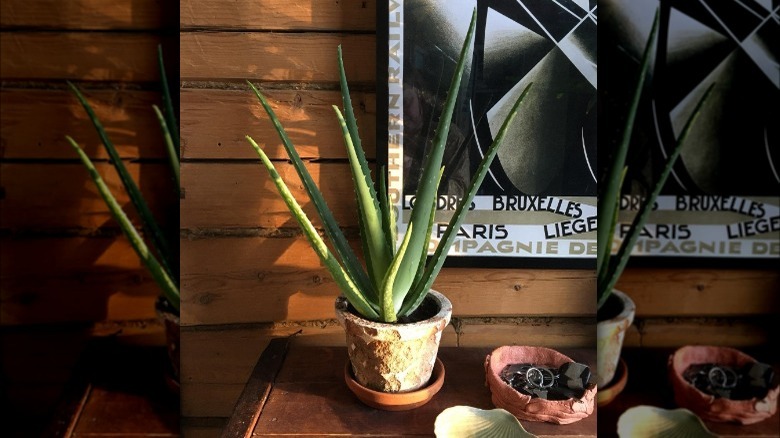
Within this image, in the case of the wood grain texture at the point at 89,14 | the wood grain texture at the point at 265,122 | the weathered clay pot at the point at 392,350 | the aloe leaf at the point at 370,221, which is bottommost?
the weathered clay pot at the point at 392,350

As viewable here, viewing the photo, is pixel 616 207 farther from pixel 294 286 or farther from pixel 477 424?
pixel 294 286

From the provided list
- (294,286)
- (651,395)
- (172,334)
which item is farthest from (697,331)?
(172,334)

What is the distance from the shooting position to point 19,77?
3.83 feet

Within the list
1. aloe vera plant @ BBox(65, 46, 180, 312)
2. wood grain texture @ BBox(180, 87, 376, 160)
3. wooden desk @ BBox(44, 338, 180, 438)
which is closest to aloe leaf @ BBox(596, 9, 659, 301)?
wood grain texture @ BBox(180, 87, 376, 160)

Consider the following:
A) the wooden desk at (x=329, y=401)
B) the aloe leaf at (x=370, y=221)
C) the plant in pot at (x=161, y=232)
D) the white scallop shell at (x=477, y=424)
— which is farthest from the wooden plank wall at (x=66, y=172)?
the white scallop shell at (x=477, y=424)

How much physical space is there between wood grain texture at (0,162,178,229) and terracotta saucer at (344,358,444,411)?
2.02ft

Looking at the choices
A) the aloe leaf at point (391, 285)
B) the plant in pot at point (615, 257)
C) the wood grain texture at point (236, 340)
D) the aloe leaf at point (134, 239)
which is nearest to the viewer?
the aloe leaf at point (391, 285)

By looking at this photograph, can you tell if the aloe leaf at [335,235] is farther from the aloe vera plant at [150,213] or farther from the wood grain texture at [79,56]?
the wood grain texture at [79,56]

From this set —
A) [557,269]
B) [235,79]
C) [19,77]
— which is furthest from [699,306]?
[19,77]

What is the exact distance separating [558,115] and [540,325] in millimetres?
371

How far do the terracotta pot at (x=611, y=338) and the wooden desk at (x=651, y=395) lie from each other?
5 centimetres

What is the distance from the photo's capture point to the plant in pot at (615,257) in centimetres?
82

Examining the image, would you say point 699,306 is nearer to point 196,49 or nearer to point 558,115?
point 558,115

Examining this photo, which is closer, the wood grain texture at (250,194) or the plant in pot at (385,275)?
the plant in pot at (385,275)
